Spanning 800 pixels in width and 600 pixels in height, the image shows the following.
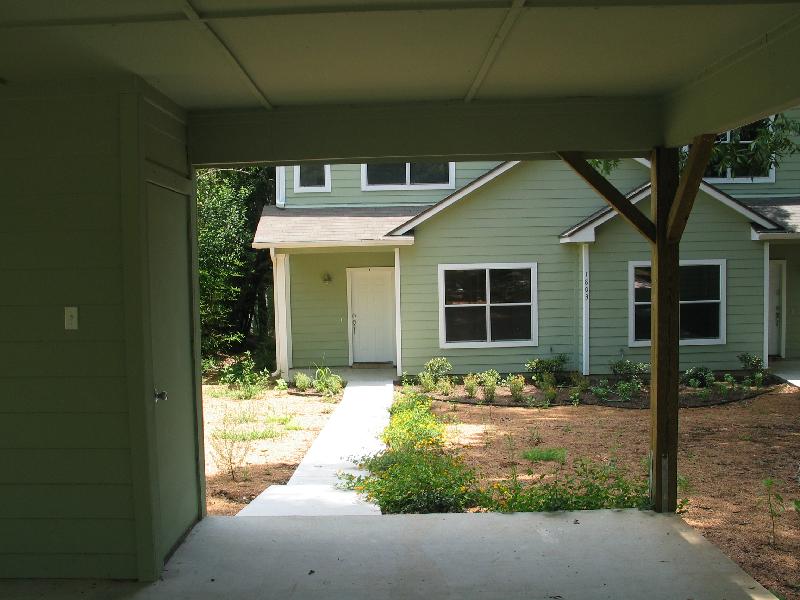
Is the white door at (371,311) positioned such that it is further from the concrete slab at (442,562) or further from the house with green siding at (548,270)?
the concrete slab at (442,562)

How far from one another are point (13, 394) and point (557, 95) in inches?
161

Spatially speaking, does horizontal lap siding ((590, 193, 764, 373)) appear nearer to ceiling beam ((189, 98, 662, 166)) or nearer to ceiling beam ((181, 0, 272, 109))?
ceiling beam ((189, 98, 662, 166))

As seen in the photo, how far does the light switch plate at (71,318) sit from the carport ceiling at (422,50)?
1350mm

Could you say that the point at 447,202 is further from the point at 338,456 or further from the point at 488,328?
the point at 338,456

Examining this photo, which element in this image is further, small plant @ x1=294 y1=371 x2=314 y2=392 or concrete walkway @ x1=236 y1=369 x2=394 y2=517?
small plant @ x1=294 y1=371 x2=314 y2=392

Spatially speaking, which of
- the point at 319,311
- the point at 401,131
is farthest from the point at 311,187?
the point at 401,131

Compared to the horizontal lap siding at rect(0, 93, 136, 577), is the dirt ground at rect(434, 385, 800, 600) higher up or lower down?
lower down

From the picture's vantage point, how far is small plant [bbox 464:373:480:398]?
1287cm

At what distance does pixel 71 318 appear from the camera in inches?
177

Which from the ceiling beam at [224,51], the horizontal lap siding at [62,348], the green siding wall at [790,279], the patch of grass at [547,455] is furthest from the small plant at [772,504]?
the green siding wall at [790,279]

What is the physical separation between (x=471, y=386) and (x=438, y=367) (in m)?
0.91

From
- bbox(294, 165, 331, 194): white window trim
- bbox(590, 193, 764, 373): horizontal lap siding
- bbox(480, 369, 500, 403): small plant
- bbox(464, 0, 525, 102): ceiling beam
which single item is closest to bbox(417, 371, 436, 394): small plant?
bbox(480, 369, 500, 403): small plant

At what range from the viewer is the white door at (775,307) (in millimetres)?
15242

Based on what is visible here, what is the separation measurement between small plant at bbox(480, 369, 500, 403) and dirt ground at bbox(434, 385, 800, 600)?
41cm
